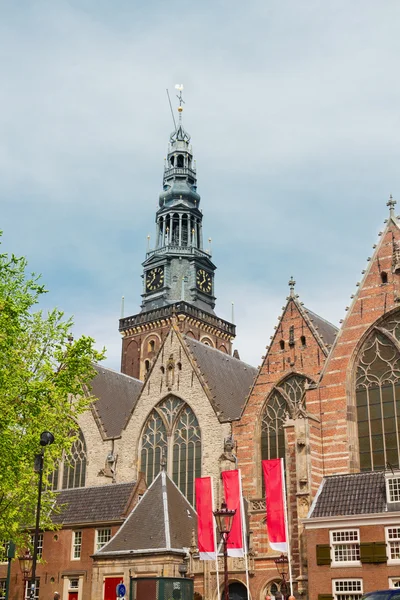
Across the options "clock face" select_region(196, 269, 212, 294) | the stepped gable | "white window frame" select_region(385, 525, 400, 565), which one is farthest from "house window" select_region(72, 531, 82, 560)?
"clock face" select_region(196, 269, 212, 294)

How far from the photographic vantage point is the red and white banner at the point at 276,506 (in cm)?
2848

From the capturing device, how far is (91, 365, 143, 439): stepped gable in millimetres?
44531

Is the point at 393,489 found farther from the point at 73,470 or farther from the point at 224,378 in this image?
the point at 73,470

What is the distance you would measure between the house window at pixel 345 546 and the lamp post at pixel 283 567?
8.35ft

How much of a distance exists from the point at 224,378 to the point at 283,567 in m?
16.2

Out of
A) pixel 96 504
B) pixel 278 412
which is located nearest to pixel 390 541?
pixel 278 412

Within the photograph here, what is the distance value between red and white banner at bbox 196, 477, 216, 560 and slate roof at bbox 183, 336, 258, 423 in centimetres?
Answer: 774

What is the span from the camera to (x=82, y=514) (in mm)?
37188

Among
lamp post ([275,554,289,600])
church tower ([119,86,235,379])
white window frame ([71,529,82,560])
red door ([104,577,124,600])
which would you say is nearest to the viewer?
lamp post ([275,554,289,600])

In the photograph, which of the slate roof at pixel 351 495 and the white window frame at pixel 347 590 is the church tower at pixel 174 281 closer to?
the slate roof at pixel 351 495

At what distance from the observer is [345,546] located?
87.1 feet

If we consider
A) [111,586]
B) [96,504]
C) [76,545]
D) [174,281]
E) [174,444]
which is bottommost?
[111,586]

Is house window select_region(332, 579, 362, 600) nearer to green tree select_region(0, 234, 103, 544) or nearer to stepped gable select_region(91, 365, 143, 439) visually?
green tree select_region(0, 234, 103, 544)

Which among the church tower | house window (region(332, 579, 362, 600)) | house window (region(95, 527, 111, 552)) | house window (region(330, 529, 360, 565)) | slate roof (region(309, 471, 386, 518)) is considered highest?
the church tower
